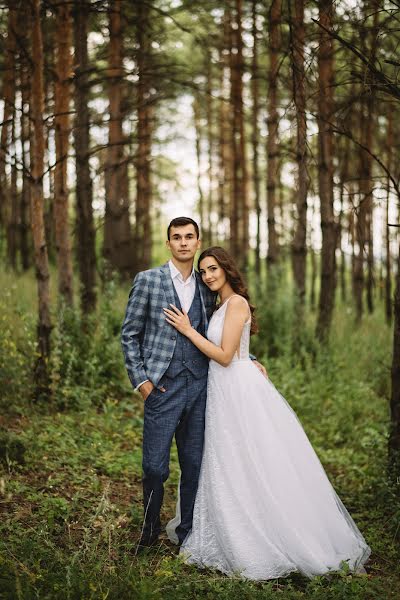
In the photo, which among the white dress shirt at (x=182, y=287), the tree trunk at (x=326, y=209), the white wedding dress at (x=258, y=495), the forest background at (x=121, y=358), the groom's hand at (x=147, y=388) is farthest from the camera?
the tree trunk at (x=326, y=209)

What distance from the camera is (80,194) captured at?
380 inches

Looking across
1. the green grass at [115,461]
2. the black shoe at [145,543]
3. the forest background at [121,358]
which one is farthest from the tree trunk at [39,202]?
the black shoe at [145,543]

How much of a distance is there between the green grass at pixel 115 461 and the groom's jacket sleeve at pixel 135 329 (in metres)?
0.95

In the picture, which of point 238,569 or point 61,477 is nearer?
point 238,569

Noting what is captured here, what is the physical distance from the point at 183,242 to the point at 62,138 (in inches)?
175

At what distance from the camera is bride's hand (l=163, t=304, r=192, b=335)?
4254 mm

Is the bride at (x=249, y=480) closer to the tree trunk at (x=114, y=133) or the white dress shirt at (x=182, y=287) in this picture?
the white dress shirt at (x=182, y=287)

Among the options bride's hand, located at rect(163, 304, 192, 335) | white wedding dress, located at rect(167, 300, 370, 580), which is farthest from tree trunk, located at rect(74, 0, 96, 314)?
white wedding dress, located at rect(167, 300, 370, 580)

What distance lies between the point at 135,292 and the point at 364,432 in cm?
447

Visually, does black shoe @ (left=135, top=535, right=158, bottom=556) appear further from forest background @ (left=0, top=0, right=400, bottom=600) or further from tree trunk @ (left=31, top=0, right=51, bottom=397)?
tree trunk @ (left=31, top=0, right=51, bottom=397)

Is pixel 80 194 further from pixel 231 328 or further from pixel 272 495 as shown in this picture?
pixel 272 495

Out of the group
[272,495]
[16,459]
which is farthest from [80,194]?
[272,495]

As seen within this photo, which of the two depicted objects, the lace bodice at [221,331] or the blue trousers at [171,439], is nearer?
the blue trousers at [171,439]

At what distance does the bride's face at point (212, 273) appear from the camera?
4.52 meters
